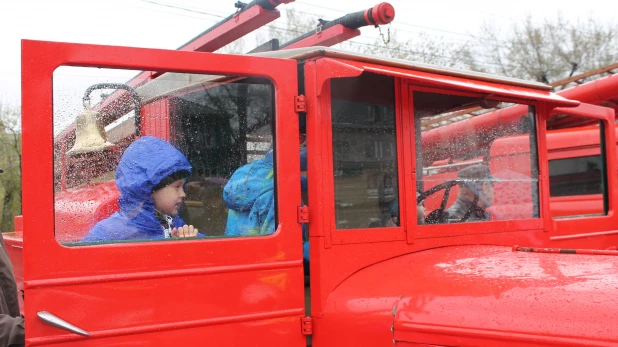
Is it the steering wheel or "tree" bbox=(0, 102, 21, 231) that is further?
"tree" bbox=(0, 102, 21, 231)

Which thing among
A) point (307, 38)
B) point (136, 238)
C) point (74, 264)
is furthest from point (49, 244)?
point (307, 38)

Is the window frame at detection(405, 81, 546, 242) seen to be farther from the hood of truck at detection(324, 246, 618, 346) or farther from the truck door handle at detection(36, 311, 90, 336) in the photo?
the truck door handle at detection(36, 311, 90, 336)

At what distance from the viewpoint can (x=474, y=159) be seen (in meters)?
2.92

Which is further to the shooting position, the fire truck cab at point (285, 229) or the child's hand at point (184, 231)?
the child's hand at point (184, 231)

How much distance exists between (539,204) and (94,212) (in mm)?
2300

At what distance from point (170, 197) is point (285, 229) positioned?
0.47 meters

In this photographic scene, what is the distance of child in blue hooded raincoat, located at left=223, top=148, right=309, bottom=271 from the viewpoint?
2289 mm

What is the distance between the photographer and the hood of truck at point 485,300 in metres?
1.78

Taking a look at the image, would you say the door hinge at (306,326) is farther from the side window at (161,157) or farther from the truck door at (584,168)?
the truck door at (584,168)

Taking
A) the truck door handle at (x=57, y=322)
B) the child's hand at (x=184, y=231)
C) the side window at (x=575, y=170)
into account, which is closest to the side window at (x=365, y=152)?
the child's hand at (x=184, y=231)

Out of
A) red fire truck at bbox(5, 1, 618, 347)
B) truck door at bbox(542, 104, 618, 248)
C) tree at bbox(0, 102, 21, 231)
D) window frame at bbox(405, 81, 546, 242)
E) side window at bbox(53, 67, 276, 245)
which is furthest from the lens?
tree at bbox(0, 102, 21, 231)

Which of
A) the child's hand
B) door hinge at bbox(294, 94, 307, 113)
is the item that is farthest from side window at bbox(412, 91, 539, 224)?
the child's hand

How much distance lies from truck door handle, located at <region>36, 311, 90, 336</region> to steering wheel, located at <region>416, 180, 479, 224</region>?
4.87 feet

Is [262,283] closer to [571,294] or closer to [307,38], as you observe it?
[571,294]
